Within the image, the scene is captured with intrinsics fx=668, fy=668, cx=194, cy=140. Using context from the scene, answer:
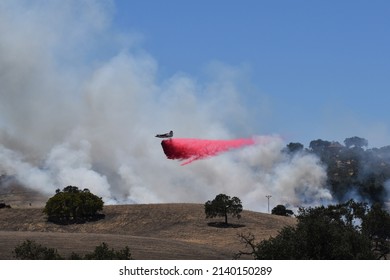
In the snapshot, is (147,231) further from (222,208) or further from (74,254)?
(74,254)

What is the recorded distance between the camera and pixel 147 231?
13862cm

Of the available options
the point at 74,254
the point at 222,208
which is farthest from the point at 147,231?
the point at 74,254

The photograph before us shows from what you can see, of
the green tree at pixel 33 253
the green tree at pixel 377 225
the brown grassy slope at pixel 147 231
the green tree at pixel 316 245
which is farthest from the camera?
the brown grassy slope at pixel 147 231

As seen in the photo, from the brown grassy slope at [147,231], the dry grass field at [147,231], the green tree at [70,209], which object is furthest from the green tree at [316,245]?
the green tree at [70,209]

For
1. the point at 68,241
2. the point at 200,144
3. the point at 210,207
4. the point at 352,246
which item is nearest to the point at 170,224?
the point at 210,207

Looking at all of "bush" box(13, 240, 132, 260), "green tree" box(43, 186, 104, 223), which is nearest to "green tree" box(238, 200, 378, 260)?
"bush" box(13, 240, 132, 260)

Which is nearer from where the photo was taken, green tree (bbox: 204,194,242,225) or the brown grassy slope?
the brown grassy slope

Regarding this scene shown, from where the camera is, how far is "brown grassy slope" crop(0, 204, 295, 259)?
103500 mm

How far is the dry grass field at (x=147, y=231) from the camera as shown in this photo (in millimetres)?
103438

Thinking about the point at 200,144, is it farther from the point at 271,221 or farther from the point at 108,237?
the point at 271,221

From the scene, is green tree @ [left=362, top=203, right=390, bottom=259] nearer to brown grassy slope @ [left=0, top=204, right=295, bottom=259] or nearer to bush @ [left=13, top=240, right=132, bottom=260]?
brown grassy slope @ [left=0, top=204, right=295, bottom=259]

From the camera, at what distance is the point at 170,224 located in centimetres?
14412

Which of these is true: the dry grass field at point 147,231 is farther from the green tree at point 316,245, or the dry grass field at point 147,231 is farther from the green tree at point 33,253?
the green tree at point 316,245
